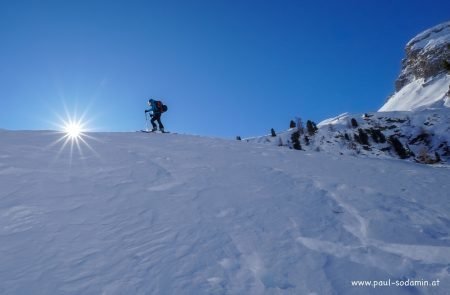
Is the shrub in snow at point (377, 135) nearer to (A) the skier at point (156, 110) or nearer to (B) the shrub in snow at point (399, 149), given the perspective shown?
(B) the shrub in snow at point (399, 149)

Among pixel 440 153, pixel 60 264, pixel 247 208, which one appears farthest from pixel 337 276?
pixel 440 153

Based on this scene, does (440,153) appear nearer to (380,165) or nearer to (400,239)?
(380,165)

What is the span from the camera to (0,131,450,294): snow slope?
373 centimetres

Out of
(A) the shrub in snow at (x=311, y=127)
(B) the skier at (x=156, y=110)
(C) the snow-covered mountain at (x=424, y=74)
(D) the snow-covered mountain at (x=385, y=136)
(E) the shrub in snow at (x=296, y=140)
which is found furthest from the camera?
(C) the snow-covered mountain at (x=424, y=74)

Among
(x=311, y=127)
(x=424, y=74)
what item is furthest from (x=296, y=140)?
(x=424, y=74)

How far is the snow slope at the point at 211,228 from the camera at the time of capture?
12.2ft

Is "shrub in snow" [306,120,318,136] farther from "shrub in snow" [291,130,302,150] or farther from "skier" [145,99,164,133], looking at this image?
"skier" [145,99,164,133]

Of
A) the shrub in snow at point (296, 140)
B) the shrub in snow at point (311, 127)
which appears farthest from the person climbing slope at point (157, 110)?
the shrub in snow at point (311, 127)

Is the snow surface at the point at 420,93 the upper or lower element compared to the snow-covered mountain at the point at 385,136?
upper

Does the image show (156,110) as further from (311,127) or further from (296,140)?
(311,127)

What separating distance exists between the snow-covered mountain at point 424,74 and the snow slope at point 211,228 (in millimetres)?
79448

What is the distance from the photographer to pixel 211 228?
5125 mm

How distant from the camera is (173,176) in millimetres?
8336

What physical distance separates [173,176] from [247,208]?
9.20 feet
